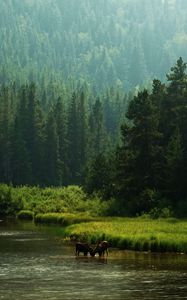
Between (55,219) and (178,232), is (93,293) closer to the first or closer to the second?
(178,232)

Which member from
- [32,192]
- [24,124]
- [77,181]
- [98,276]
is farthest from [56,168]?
[98,276]

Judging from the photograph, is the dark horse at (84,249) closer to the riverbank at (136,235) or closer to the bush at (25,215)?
the riverbank at (136,235)

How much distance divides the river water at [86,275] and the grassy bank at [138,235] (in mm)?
1447

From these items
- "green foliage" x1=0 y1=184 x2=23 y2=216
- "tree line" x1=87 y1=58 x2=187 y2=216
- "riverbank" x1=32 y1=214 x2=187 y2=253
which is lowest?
"riverbank" x1=32 y1=214 x2=187 y2=253

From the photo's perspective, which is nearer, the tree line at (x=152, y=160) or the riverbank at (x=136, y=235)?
the riverbank at (x=136, y=235)

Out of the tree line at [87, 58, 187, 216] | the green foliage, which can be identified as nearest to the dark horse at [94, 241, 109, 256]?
the tree line at [87, 58, 187, 216]

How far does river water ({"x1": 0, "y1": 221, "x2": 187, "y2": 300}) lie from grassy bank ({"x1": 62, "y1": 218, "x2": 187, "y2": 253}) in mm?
1447

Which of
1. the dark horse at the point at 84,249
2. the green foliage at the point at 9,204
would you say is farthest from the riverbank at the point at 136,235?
the green foliage at the point at 9,204

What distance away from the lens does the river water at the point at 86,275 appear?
1161 inches

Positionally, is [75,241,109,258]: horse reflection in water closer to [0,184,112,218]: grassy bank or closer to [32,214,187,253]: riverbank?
[32,214,187,253]: riverbank

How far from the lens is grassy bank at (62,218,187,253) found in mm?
46394

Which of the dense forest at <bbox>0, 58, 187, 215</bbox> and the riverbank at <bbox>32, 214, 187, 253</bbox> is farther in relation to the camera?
the dense forest at <bbox>0, 58, 187, 215</bbox>

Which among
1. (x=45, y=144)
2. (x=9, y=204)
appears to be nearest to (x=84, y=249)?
(x=9, y=204)

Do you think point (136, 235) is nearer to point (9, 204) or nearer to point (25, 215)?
point (25, 215)
